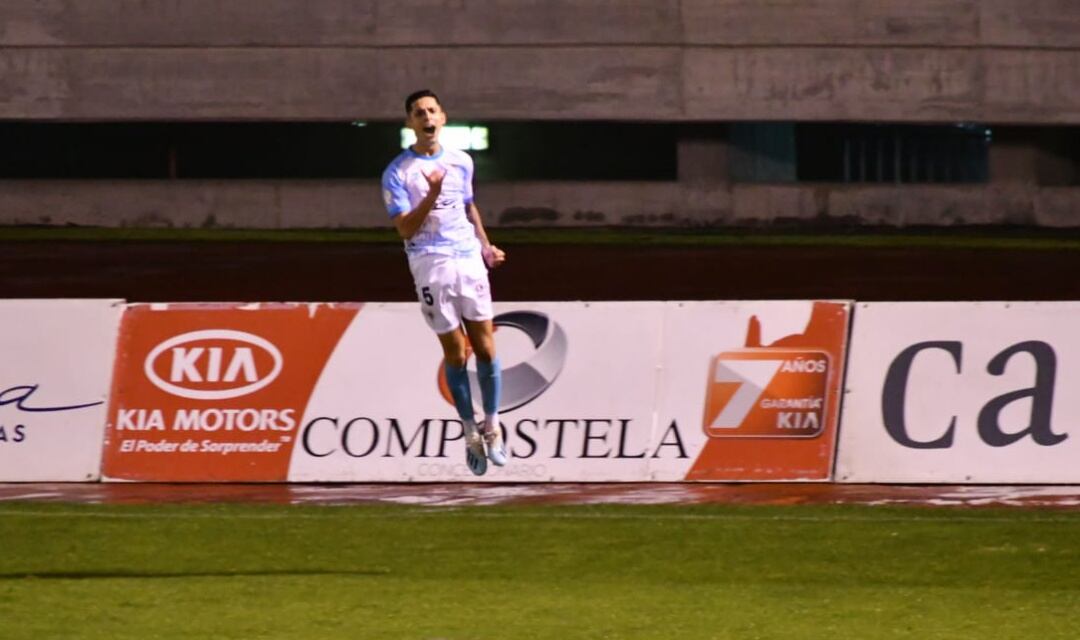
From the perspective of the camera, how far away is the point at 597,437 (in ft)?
41.3

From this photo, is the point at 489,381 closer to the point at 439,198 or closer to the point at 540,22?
the point at 439,198

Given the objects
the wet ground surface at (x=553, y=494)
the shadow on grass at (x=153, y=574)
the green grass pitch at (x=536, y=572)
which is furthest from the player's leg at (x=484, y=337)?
the wet ground surface at (x=553, y=494)

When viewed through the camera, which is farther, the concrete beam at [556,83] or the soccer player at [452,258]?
the concrete beam at [556,83]

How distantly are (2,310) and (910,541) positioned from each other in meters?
6.55

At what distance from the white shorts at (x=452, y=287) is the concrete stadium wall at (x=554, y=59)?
27.9 meters

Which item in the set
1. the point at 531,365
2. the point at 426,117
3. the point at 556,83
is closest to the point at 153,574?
the point at 426,117

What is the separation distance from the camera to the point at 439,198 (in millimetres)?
9523

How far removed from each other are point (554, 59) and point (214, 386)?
25.4m

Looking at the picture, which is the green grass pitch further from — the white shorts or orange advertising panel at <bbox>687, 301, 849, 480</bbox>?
the white shorts

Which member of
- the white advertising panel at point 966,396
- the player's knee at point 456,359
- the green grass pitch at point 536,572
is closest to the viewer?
the green grass pitch at point 536,572

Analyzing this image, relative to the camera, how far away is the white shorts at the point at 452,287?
9664mm

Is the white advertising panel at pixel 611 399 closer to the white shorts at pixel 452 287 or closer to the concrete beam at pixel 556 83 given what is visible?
the white shorts at pixel 452 287

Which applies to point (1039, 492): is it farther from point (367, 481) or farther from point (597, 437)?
point (367, 481)

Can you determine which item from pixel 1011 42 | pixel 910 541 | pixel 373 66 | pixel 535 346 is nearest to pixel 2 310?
pixel 535 346
